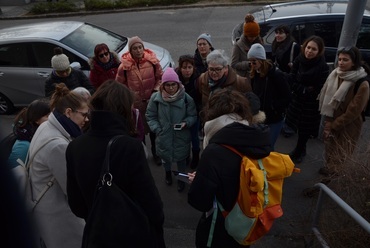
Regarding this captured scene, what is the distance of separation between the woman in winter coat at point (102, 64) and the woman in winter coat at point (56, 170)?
7.22 feet

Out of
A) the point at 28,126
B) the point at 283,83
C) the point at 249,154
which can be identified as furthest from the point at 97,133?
the point at 283,83

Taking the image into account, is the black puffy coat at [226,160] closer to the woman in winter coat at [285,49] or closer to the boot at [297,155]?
the boot at [297,155]

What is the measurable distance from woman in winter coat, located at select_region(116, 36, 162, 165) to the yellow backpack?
8.26 feet

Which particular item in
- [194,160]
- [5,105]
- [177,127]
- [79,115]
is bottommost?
[5,105]

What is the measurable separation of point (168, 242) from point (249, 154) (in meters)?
1.86

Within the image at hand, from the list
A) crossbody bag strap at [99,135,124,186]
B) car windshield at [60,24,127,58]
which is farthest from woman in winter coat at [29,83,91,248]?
car windshield at [60,24,127,58]

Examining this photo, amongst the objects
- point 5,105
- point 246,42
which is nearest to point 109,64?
point 246,42

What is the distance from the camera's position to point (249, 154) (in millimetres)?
2221

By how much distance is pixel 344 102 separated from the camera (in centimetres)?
375

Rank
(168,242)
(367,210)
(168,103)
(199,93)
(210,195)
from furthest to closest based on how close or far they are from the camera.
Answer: (199,93) → (168,103) → (168,242) → (367,210) → (210,195)

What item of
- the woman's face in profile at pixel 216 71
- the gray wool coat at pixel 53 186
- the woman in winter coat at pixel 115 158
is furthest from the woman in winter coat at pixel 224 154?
the woman's face in profile at pixel 216 71

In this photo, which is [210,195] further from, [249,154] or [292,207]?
[292,207]

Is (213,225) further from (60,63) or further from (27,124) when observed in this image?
(60,63)

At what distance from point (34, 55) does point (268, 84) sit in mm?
4606
